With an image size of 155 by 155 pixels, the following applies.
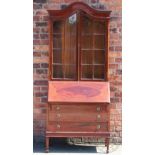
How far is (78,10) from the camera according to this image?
6223 millimetres

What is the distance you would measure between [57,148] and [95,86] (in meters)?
1.21

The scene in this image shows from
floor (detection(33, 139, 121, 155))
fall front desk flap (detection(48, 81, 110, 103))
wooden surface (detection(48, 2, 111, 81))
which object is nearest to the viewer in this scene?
fall front desk flap (detection(48, 81, 110, 103))

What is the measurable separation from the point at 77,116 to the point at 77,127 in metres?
0.17

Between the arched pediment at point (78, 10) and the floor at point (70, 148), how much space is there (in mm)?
2140

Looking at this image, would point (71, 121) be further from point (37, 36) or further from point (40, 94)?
point (37, 36)

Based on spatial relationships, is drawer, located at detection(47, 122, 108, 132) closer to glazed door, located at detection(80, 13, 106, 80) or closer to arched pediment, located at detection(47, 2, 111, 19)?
glazed door, located at detection(80, 13, 106, 80)

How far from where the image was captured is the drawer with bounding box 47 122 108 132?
5.94 metres

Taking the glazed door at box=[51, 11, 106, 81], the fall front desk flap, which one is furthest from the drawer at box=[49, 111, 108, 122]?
the glazed door at box=[51, 11, 106, 81]

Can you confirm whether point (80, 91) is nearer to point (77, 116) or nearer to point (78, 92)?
point (78, 92)

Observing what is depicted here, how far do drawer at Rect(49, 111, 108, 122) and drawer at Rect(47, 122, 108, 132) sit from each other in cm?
6

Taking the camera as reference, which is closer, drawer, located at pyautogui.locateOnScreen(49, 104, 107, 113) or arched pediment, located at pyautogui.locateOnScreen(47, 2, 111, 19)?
drawer, located at pyautogui.locateOnScreen(49, 104, 107, 113)

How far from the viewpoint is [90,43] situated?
6340 mm

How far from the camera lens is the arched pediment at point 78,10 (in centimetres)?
618
